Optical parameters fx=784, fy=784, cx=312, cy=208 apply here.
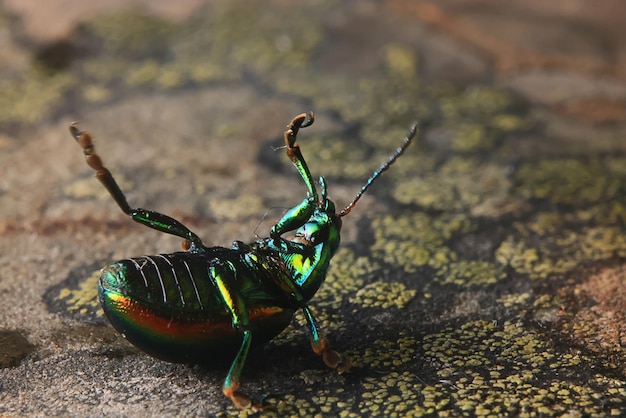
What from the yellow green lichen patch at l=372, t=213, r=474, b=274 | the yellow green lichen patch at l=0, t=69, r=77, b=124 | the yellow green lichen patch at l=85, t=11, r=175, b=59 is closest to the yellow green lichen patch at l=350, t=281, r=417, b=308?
the yellow green lichen patch at l=372, t=213, r=474, b=274

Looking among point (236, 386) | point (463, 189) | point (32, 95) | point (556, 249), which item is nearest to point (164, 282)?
point (236, 386)

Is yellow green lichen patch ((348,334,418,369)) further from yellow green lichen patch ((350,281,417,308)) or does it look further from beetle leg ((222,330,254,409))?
beetle leg ((222,330,254,409))

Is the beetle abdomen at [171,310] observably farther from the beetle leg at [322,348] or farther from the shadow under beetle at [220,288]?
the beetle leg at [322,348]

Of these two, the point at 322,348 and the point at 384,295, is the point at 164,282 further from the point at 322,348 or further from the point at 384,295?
the point at 384,295

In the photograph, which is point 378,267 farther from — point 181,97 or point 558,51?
point 558,51

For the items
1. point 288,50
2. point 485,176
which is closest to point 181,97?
point 288,50
